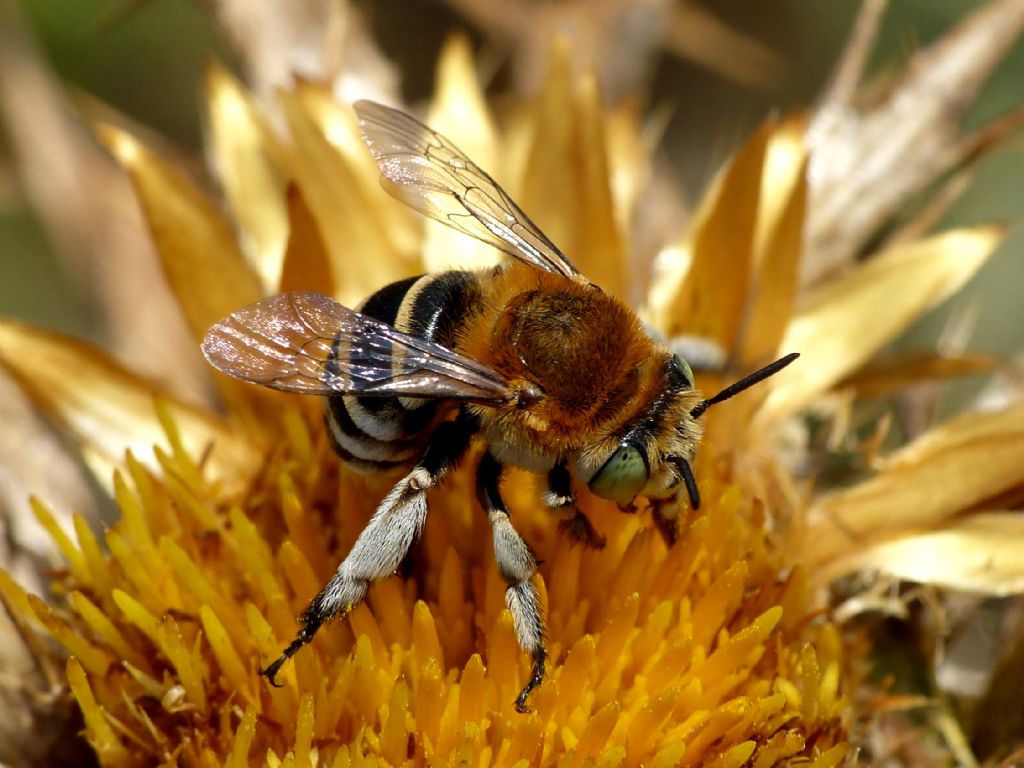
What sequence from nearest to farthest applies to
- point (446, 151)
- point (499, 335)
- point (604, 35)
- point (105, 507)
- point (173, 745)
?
point (499, 335), point (173, 745), point (446, 151), point (105, 507), point (604, 35)

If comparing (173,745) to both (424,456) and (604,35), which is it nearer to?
(424,456)

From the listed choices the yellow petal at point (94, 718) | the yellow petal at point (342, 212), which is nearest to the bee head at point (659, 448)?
the yellow petal at point (94, 718)

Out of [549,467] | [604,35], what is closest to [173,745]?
[549,467]

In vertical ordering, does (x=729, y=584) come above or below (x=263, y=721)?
above

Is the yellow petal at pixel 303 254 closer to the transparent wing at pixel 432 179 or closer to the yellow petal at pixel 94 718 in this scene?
the transparent wing at pixel 432 179

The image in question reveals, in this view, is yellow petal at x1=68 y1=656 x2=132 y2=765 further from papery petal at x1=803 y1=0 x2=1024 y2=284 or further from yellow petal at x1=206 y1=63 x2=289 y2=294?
papery petal at x1=803 y1=0 x2=1024 y2=284

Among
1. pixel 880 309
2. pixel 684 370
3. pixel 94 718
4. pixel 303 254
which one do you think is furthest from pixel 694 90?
pixel 94 718

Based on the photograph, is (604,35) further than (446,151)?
Yes
